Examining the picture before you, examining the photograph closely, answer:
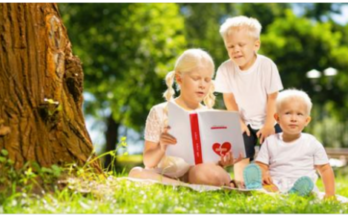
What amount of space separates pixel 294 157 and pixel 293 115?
1.31 feet

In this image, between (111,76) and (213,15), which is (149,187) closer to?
(111,76)

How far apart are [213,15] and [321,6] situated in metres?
8.85

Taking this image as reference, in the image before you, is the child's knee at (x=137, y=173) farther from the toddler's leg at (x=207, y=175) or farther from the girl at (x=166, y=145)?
the toddler's leg at (x=207, y=175)

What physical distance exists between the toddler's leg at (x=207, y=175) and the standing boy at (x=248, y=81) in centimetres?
38

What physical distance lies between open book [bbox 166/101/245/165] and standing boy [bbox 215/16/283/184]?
527mm

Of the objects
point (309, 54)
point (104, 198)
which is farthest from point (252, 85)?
point (309, 54)

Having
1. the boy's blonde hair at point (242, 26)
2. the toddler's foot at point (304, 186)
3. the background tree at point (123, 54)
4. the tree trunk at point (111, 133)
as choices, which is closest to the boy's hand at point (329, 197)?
the toddler's foot at point (304, 186)

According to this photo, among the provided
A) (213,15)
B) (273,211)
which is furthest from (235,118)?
(213,15)

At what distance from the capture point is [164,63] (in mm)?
23484

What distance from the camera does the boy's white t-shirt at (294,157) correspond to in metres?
5.96

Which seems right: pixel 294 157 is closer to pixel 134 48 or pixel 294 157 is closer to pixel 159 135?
pixel 159 135

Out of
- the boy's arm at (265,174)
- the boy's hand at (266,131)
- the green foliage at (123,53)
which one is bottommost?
the boy's arm at (265,174)

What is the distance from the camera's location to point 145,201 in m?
4.83

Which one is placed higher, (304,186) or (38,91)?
(38,91)
